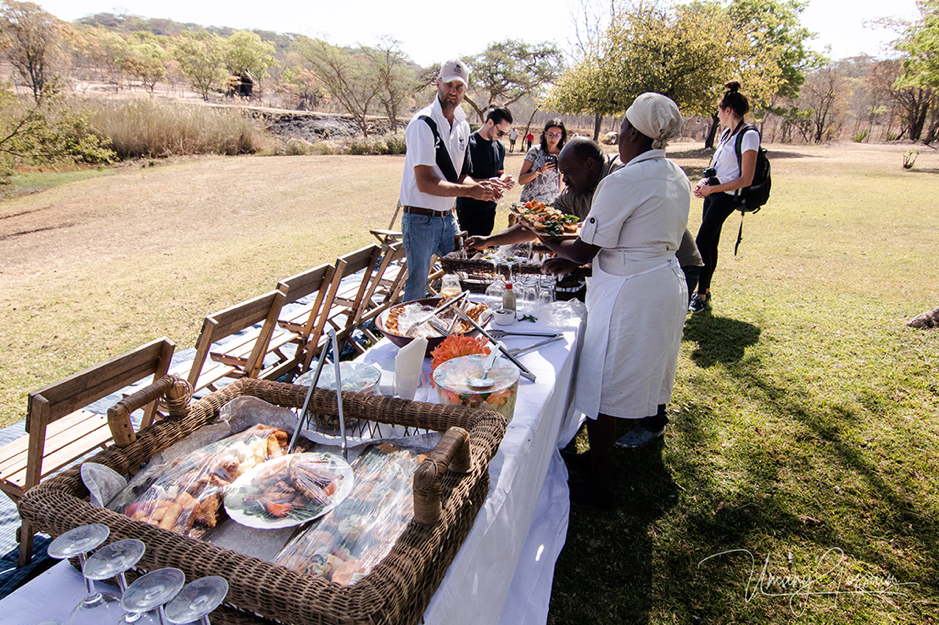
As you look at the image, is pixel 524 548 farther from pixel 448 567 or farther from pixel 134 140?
pixel 134 140

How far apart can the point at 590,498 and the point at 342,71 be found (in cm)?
4213

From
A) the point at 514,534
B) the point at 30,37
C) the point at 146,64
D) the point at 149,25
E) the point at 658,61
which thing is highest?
the point at 149,25

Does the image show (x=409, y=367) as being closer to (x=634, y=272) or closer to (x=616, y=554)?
(x=634, y=272)

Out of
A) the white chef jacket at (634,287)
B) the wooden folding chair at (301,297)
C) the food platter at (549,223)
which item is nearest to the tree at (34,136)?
the wooden folding chair at (301,297)

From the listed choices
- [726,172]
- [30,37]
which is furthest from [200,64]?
[726,172]

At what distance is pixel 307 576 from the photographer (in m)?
0.86

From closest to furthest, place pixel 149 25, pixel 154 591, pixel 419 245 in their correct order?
pixel 154 591 < pixel 419 245 < pixel 149 25

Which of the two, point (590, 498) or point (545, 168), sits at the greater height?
point (545, 168)

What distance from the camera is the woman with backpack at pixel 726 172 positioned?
14.5 feet

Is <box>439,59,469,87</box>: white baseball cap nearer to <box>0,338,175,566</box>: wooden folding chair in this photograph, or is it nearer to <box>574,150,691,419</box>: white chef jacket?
<box>574,150,691,419</box>: white chef jacket

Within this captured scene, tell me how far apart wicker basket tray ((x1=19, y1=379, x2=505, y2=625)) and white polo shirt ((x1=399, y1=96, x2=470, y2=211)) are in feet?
7.84

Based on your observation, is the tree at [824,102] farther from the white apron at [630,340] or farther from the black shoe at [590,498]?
the black shoe at [590,498]

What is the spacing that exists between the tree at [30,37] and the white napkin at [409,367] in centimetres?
3112

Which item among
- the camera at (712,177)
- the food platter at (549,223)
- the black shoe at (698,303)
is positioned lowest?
the black shoe at (698,303)
